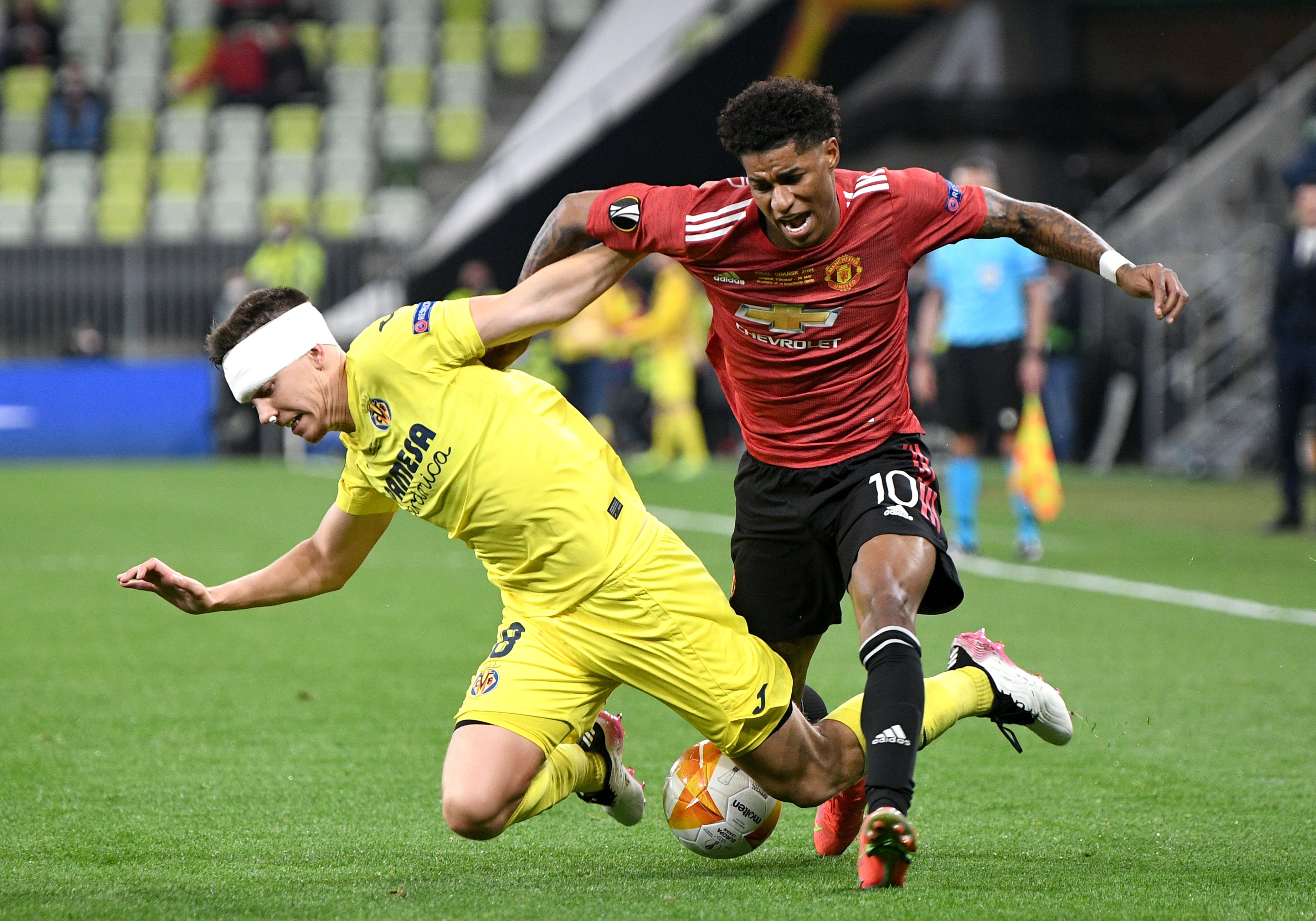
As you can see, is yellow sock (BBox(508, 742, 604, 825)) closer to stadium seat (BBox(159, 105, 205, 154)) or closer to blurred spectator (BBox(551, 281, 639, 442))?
blurred spectator (BBox(551, 281, 639, 442))

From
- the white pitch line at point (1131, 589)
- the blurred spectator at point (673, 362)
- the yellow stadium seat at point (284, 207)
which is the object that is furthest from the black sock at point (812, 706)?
the yellow stadium seat at point (284, 207)

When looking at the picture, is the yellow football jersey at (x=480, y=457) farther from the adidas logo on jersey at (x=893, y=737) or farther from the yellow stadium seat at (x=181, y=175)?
the yellow stadium seat at (x=181, y=175)

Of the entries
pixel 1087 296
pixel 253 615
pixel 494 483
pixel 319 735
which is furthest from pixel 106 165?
pixel 494 483

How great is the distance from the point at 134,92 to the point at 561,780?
2544cm

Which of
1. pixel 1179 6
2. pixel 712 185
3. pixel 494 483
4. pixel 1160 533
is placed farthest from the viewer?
pixel 1179 6

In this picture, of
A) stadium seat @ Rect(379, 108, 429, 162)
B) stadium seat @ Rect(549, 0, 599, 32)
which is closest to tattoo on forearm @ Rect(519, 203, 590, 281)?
stadium seat @ Rect(379, 108, 429, 162)

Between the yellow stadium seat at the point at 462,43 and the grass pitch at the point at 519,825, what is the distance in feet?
62.1

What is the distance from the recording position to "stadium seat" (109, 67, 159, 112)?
2709 centimetres

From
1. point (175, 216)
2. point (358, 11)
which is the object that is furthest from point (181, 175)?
point (358, 11)

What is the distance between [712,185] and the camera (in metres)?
4.23

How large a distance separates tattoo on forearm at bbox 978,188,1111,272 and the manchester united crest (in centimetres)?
36

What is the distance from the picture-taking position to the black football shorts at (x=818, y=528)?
4.26m

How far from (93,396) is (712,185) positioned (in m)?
18.2

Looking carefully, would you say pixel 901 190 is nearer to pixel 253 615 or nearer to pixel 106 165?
pixel 253 615
